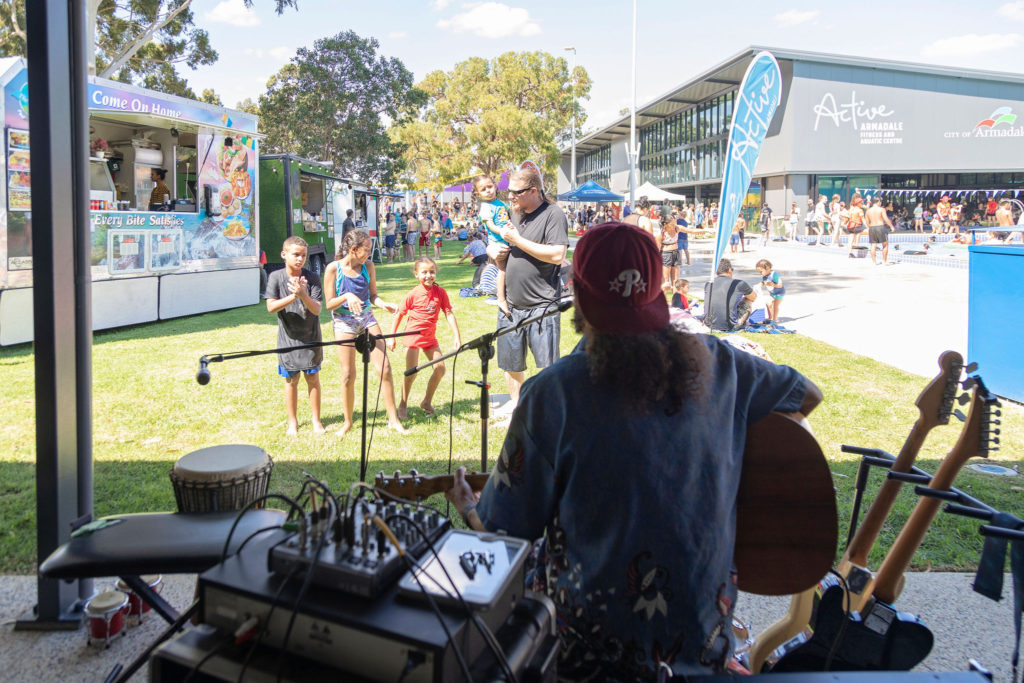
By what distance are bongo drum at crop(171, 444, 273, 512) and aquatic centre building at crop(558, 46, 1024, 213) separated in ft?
118

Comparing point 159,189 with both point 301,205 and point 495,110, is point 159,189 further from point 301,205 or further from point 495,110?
point 495,110

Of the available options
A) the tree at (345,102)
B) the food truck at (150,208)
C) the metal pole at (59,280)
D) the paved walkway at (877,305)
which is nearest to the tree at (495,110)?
the tree at (345,102)

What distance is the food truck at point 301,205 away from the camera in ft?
50.1

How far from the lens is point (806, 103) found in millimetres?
35625

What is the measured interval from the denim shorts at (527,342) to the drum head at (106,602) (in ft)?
10.3

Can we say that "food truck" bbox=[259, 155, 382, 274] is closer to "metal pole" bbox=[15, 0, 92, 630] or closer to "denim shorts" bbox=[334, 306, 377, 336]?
"denim shorts" bbox=[334, 306, 377, 336]

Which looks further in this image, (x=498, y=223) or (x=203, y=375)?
(x=498, y=223)

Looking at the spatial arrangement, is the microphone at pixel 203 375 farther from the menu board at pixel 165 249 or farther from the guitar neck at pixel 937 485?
the menu board at pixel 165 249

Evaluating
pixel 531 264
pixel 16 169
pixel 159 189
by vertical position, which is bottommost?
pixel 531 264

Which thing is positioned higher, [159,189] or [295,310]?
[159,189]

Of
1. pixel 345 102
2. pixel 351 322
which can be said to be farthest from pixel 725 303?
pixel 345 102

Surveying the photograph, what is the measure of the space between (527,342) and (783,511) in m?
3.97

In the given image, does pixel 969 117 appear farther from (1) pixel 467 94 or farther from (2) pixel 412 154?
(2) pixel 412 154

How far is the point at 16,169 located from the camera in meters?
8.64
